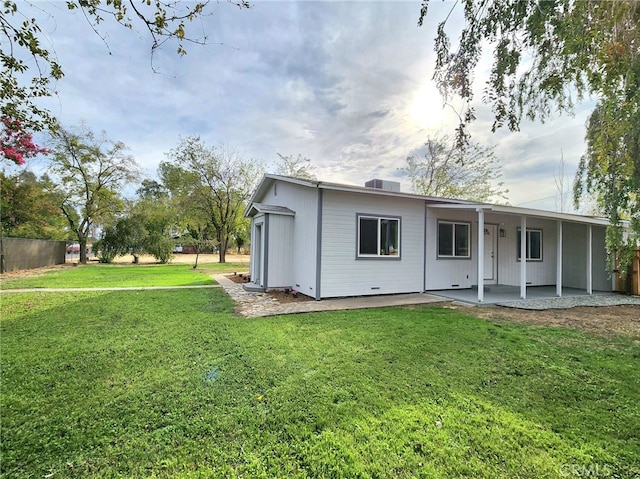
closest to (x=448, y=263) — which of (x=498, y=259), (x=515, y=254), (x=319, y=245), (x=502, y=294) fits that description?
(x=502, y=294)

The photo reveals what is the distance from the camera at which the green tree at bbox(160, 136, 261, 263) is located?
76.1ft

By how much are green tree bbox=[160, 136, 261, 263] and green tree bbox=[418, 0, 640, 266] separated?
2174 cm

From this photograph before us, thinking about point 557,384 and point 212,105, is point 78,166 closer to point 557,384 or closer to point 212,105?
point 212,105

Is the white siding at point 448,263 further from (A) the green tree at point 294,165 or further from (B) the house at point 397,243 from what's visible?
(A) the green tree at point 294,165

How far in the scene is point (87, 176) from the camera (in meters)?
19.7

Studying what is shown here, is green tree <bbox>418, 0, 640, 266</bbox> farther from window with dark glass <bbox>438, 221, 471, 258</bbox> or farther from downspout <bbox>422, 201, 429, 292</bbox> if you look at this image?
window with dark glass <bbox>438, 221, 471, 258</bbox>

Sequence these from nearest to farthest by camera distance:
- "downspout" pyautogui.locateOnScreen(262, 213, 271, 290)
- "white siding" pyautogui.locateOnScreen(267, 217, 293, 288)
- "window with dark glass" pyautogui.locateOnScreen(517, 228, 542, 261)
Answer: "downspout" pyautogui.locateOnScreen(262, 213, 271, 290) → "white siding" pyautogui.locateOnScreen(267, 217, 293, 288) → "window with dark glass" pyautogui.locateOnScreen(517, 228, 542, 261)

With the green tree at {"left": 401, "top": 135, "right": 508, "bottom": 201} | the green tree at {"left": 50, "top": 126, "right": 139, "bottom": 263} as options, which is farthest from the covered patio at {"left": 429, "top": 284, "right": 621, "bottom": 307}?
the green tree at {"left": 50, "top": 126, "right": 139, "bottom": 263}

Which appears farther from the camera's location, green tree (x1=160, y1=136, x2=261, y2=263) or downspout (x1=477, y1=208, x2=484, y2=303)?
green tree (x1=160, y1=136, x2=261, y2=263)

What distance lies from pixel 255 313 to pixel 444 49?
223 inches

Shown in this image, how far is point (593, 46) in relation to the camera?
3000 mm

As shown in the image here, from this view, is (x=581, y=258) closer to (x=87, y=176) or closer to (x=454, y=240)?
(x=454, y=240)

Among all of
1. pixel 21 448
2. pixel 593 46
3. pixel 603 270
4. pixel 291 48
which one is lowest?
pixel 21 448

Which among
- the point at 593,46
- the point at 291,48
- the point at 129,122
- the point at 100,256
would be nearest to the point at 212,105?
the point at 129,122
